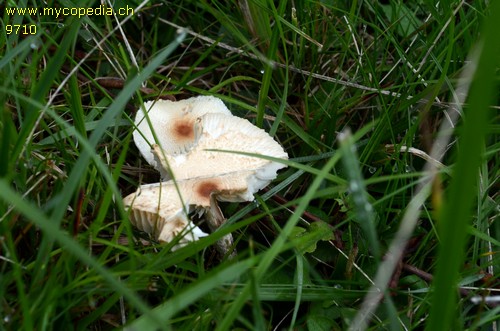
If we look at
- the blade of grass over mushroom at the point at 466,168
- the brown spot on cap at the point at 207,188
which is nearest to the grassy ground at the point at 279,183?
the blade of grass over mushroom at the point at 466,168

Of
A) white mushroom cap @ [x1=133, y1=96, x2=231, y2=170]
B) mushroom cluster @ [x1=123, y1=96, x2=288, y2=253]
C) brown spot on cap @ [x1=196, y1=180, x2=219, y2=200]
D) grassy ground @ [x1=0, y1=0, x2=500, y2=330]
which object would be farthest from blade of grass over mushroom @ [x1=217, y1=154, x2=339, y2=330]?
white mushroom cap @ [x1=133, y1=96, x2=231, y2=170]

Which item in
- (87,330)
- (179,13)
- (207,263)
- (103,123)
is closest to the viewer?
(103,123)

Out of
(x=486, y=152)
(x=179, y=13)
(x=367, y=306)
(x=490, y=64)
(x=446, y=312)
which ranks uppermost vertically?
(x=490, y=64)

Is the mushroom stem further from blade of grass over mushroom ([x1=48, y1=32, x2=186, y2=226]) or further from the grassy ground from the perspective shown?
blade of grass over mushroom ([x1=48, y1=32, x2=186, y2=226])

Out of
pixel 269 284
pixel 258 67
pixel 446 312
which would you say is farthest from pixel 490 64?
pixel 258 67

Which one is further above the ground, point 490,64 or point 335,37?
point 490,64

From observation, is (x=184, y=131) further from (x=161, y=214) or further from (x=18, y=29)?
(x=18, y=29)

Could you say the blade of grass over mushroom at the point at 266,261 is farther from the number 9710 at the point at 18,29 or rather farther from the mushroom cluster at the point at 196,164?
the number 9710 at the point at 18,29

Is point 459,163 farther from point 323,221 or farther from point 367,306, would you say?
point 323,221
